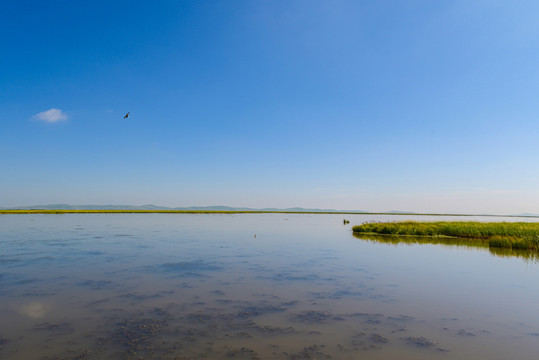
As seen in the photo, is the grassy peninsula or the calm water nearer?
the calm water

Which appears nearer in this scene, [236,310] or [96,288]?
[236,310]

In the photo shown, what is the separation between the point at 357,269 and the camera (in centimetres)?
1914

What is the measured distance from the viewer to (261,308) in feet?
37.1

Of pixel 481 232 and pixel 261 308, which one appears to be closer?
pixel 261 308

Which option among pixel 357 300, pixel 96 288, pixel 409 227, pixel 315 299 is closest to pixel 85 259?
pixel 96 288

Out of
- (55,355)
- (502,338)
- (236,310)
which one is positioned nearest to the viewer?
(55,355)

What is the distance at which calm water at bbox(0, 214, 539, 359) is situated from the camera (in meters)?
8.00

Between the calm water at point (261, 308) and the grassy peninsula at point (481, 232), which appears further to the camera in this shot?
the grassy peninsula at point (481, 232)

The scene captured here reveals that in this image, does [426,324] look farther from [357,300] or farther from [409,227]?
[409,227]

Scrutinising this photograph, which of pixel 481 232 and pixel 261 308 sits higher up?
pixel 481 232

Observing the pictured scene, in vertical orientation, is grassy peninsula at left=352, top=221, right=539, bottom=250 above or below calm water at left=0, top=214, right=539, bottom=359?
above

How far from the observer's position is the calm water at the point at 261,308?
8.00 meters

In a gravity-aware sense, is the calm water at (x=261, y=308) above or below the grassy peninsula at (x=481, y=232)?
below

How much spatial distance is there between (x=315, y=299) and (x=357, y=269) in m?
7.50
